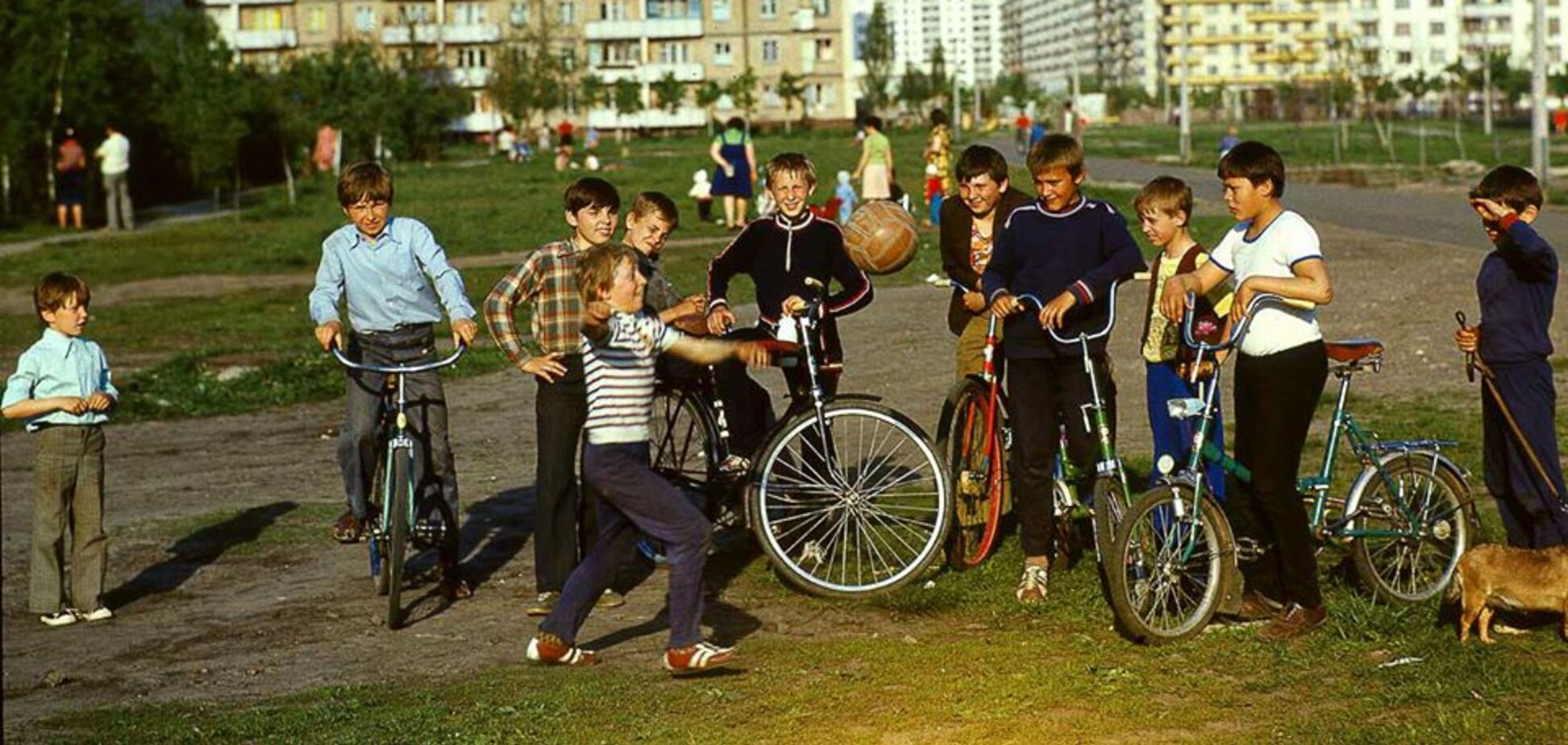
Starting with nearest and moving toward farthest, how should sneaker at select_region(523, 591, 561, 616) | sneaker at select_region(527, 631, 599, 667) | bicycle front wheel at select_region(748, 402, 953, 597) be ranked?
sneaker at select_region(527, 631, 599, 667) → bicycle front wheel at select_region(748, 402, 953, 597) → sneaker at select_region(523, 591, 561, 616)

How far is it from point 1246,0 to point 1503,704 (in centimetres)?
20025

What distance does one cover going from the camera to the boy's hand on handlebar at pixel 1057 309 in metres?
8.09

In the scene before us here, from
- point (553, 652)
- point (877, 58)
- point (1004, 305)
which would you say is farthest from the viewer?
point (877, 58)

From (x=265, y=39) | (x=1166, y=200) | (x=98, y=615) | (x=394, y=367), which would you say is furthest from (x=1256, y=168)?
(x=265, y=39)

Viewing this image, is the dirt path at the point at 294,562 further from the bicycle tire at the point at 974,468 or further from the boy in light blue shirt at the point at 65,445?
the bicycle tire at the point at 974,468

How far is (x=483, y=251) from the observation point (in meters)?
32.3

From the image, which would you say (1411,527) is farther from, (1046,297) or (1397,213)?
(1397,213)

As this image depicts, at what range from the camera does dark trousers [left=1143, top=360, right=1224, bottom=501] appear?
28.1ft

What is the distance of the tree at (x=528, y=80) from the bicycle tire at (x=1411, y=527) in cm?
9893

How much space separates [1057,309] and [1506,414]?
5.44 feet

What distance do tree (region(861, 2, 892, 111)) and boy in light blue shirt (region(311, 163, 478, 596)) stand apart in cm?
12182

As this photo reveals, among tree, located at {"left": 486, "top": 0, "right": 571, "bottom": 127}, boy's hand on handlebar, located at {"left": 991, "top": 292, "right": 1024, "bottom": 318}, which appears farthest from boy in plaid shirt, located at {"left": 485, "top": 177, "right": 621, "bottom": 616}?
tree, located at {"left": 486, "top": 0, "right": 571, "bottom": 127}

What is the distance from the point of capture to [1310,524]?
8.09 m

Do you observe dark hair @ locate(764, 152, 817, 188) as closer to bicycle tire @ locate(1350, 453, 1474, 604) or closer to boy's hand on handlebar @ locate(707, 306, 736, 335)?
boy's hand on handlebar @ locate(707, 306, 736, 335)
